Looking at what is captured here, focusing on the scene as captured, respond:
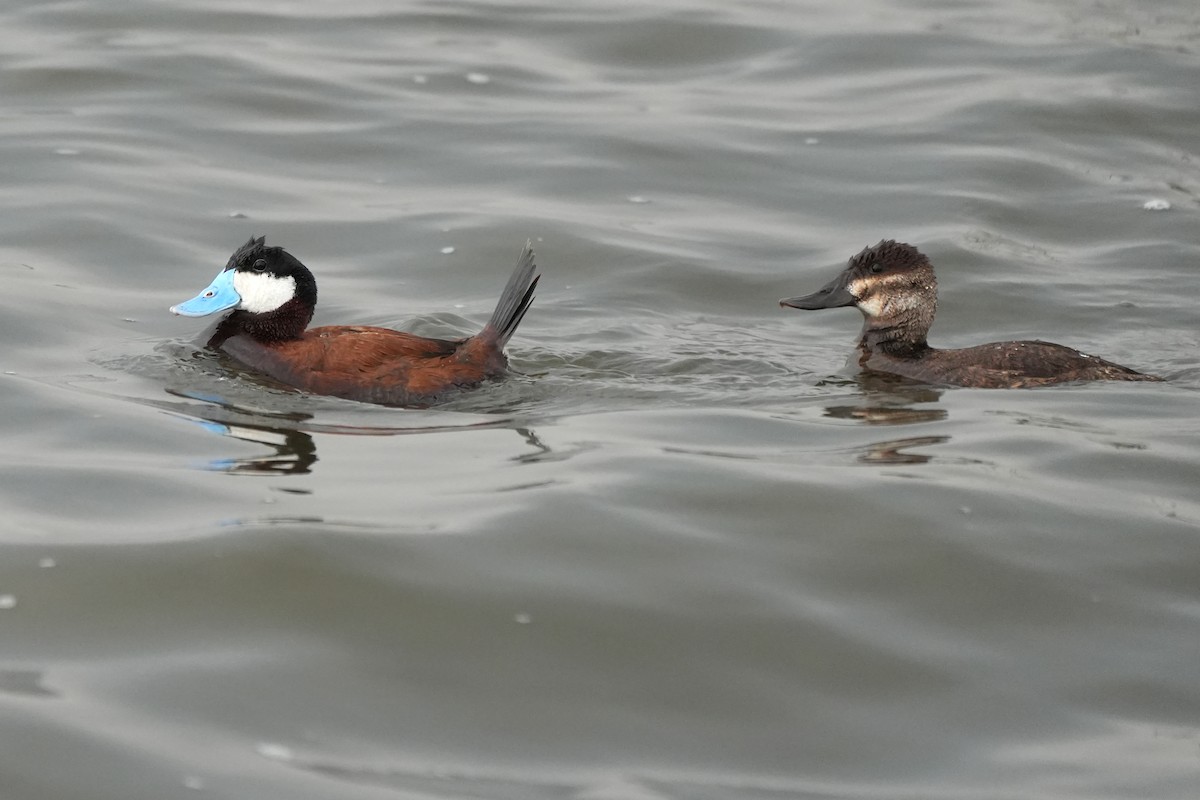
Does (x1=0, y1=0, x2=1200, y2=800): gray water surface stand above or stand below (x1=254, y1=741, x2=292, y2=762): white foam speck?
above

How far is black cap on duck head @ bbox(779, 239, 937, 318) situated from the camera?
8.70m

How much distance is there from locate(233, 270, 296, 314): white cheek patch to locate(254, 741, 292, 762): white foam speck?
156 inches

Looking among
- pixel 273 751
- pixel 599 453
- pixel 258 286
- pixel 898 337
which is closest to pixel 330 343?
pixel 258 286

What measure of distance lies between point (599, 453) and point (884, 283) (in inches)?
106

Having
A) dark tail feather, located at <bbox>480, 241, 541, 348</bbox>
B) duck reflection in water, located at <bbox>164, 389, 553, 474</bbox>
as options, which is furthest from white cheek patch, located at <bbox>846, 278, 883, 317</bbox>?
duck reflection in water, located at <bbox>164, 389, 553, 474</bbox>

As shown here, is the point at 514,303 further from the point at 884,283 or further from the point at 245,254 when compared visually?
the point at 884,283

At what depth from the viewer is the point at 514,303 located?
7918 millimetres

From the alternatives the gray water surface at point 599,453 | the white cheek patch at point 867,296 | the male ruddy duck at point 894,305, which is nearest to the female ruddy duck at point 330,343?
the gray water surface at point 599,453

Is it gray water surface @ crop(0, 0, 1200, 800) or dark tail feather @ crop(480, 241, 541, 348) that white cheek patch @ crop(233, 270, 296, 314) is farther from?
dark tail feather @ crop(480, 241, 541, 348)

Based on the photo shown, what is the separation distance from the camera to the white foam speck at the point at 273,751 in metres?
4.27

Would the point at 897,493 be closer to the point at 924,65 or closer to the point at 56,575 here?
the point at 56,575

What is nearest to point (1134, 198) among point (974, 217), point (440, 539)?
point (974, 217)

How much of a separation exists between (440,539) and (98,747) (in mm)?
1569

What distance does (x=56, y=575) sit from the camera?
17.4 ft
